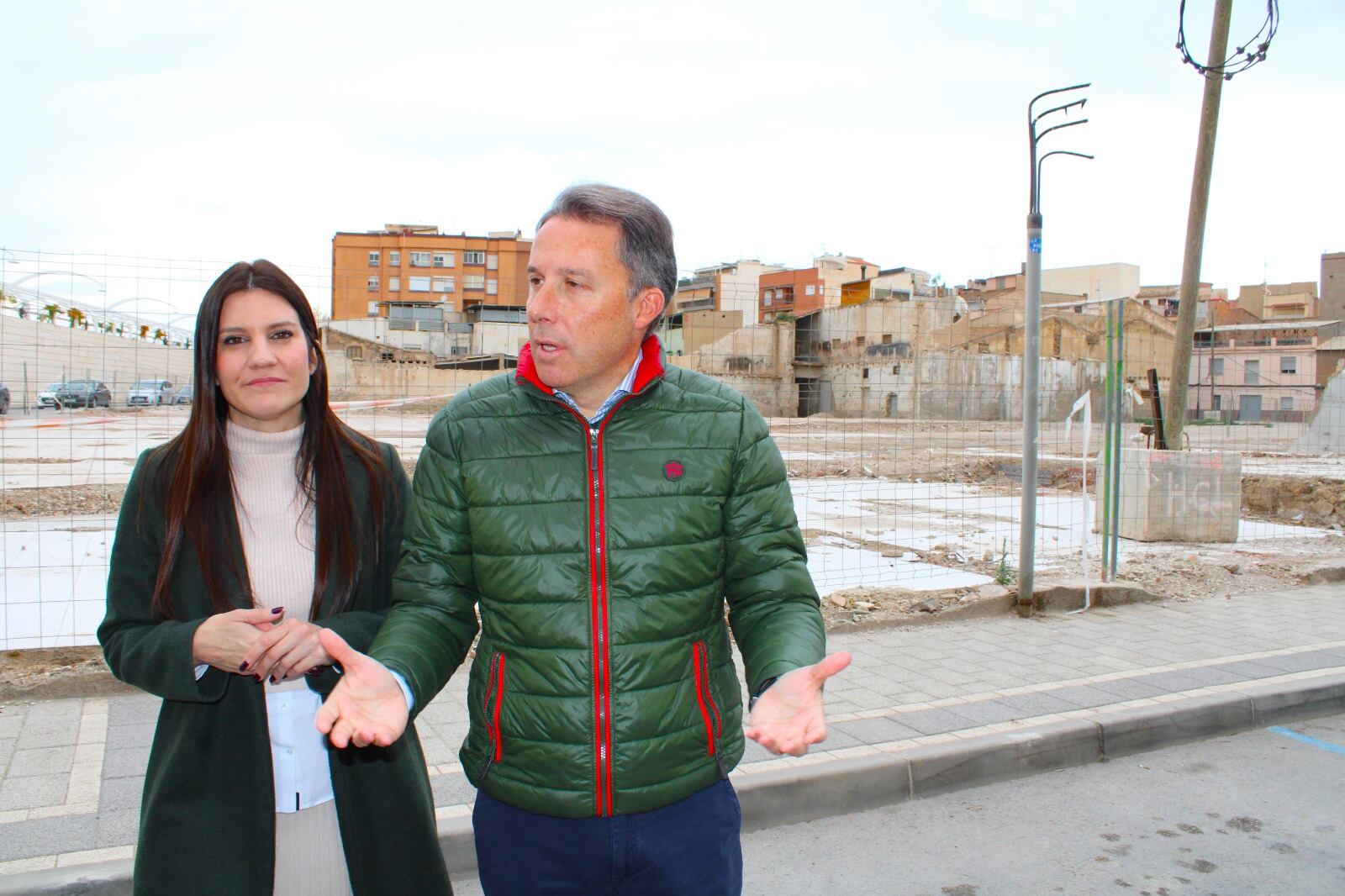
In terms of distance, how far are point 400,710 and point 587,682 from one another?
380 millimetres

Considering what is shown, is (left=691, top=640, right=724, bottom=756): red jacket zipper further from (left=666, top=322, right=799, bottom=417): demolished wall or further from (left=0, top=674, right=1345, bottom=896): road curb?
(left=0, top=674, right=1345, bottom=896): road curb

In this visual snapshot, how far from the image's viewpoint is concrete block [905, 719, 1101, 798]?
461 centimetres

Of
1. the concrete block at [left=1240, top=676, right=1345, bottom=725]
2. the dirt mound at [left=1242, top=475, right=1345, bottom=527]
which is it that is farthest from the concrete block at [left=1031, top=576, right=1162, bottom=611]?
the dirt mound at [left=1242, top=475, right=1345, bottom=527]

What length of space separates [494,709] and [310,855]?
0.55 metres

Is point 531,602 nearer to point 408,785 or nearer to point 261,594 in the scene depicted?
point 408,785

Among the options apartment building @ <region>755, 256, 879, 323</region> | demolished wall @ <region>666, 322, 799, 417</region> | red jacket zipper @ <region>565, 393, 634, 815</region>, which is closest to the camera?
red jacket zipper @ <region>565, 393, 634, 815</region>

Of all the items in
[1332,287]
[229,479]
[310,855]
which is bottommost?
[310,855]

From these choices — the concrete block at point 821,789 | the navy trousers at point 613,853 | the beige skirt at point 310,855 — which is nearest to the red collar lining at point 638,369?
the navy trousers at point 613,853

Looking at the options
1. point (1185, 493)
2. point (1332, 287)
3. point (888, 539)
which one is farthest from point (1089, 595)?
point (1332, 287)

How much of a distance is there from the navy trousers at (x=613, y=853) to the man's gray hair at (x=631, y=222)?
1093 mm

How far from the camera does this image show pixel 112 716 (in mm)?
4750

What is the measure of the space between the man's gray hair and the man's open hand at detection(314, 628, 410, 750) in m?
0.91

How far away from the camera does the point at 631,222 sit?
2.09 metres

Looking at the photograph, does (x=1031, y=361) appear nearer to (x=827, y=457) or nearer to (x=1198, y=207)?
(x=1198, y=207)
